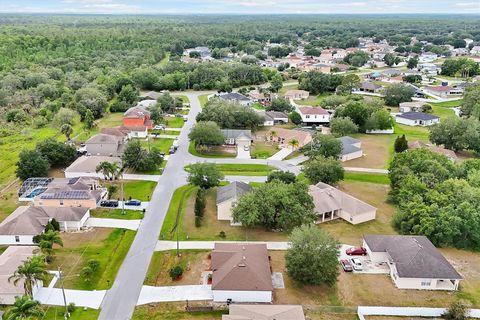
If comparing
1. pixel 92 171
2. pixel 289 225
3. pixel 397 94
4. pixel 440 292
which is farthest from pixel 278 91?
pixel 440 292

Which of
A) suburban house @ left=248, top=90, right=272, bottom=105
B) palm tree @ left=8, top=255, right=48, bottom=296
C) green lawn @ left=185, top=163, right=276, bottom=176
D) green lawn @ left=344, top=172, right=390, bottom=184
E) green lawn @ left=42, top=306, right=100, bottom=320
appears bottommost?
suburban house @ left=248, top=90, right=272, bottom=105

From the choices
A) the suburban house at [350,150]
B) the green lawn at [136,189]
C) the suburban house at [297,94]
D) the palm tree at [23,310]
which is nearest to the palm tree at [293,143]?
the suburban house at [350,150]

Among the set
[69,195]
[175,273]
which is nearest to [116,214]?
[69,195]

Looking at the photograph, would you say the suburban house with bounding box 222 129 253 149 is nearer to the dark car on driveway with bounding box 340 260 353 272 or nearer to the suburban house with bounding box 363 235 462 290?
the suburban house with bounding box 363 235 462 290

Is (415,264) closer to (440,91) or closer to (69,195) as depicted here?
(69,195)

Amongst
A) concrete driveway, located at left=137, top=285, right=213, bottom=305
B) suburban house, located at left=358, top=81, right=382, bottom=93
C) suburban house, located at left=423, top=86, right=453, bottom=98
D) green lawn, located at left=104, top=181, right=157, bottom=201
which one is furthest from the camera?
suburban house, located at left=358, top=81, right=382, bottom=93

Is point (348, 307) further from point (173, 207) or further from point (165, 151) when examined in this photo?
point (165, 151)

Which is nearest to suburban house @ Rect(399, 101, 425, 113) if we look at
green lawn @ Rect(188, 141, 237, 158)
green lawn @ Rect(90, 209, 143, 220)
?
green lawn @ Rect(188, 141, 237, 158)
